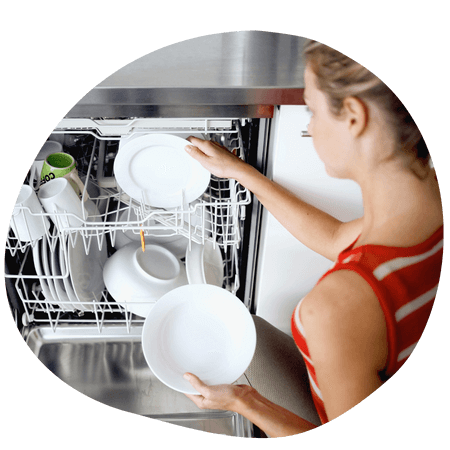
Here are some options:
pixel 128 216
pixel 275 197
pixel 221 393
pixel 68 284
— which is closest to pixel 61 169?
pixel 128 216

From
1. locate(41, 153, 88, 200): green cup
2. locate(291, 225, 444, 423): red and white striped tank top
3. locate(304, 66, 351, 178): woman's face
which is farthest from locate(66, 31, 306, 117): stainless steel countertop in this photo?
locate(291, 225, 444, 423): red and white striped tank top

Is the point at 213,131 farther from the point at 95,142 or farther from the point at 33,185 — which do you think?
the point at 33,185

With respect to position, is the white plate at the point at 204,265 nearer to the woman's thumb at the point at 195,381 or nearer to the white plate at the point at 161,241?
the white plate at the point at 161,241

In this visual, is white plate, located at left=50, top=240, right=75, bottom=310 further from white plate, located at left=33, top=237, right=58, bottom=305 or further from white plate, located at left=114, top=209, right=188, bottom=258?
white plate, located at left=114, top=209, right=188, bottom=258

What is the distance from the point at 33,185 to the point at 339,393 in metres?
0.75

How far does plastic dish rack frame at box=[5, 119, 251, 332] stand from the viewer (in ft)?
3.12

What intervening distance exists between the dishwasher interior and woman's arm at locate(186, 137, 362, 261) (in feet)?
0.10

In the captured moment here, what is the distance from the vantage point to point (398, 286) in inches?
33.1

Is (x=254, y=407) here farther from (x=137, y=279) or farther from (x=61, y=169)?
(x=61, y=169)

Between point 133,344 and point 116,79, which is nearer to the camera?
point 116,79

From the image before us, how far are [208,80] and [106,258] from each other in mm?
Result: 573

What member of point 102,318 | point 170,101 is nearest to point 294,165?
point 170,101

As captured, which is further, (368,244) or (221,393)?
(221,393)

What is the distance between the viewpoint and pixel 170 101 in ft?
2.81
